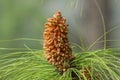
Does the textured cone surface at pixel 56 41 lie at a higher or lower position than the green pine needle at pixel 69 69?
higher

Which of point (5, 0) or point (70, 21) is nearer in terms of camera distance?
point (70, 21)

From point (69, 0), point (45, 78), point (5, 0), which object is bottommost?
point (45, 78)

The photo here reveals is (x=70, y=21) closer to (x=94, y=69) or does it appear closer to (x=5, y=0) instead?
(x=5, y=0)

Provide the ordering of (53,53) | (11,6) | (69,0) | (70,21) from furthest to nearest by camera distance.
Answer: (11,6) < (70,21) < (69,0) < (53,53)

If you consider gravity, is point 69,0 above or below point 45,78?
above

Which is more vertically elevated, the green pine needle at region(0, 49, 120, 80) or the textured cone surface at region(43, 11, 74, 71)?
the textured cone surface at region(43, 11, 74, 71)

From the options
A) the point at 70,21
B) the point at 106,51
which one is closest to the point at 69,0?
the point at 106,51

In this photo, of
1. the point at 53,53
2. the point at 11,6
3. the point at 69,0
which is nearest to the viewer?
the point at 53,53
